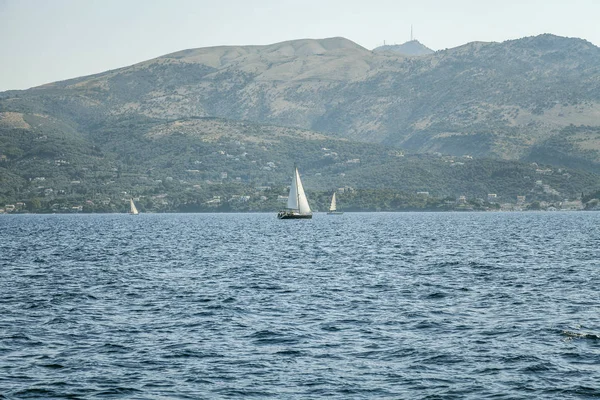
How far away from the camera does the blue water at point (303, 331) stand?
30516mm

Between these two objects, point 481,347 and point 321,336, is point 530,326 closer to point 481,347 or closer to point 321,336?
point 481,347

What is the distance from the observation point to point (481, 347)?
3662cm

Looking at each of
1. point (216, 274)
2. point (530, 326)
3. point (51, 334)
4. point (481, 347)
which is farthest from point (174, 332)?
point (216, 274)

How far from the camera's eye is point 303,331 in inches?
1619

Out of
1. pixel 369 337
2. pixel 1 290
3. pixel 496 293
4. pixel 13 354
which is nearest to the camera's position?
pixel 13 354

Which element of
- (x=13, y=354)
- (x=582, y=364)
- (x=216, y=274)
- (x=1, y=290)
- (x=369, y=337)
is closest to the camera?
(x=582, y=364)

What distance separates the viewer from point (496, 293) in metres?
55.0

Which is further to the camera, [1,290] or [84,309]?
[1,290]

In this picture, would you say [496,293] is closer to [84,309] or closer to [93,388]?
[84,309]

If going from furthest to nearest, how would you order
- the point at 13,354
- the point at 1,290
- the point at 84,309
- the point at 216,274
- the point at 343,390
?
the point at 216,274
the point at 1,290
the point at 84,309
the point at 13,354
the point at 343,390

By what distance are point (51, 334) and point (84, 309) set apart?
28.5 ft

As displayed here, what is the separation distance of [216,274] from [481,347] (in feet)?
124

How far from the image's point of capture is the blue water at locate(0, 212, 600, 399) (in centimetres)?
3052

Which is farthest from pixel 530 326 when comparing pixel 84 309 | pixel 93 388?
pixel 84 309
